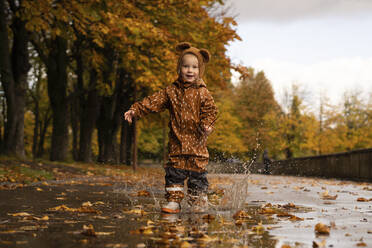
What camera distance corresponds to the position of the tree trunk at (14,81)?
635 inches

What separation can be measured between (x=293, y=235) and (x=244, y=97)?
181 ft

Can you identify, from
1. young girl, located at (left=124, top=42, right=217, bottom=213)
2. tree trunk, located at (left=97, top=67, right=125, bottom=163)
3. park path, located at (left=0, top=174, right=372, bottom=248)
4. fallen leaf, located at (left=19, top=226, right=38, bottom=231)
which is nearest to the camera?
park path, located at (left=0, top=174, right=372, bottom=248)

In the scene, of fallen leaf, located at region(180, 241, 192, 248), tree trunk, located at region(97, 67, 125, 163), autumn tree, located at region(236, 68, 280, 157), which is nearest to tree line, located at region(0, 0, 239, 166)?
tree trunk, located at region(97, 67, 125, 163)

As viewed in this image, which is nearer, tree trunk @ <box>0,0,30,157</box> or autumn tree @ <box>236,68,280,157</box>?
tree trunk @ <box>0,0,30,157</box>

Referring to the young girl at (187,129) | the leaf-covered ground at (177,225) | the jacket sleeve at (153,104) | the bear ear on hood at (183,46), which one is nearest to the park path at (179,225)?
the leaf-covered ground at (177,225)

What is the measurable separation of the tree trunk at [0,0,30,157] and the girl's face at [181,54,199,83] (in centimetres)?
1148

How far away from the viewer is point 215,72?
20.3 metres

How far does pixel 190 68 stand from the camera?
6.14 metres

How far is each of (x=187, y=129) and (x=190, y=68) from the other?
766 mm

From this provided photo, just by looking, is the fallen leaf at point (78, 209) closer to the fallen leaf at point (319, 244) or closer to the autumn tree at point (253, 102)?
the fallen leaf at point (319, 244)

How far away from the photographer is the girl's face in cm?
613

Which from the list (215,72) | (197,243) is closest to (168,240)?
(197,243)

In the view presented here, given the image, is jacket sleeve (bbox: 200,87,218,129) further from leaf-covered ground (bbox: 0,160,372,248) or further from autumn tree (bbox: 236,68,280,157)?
autumn tree (bbox: 236,68,280,157)

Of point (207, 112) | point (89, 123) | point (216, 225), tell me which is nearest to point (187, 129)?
point (207, 112)
